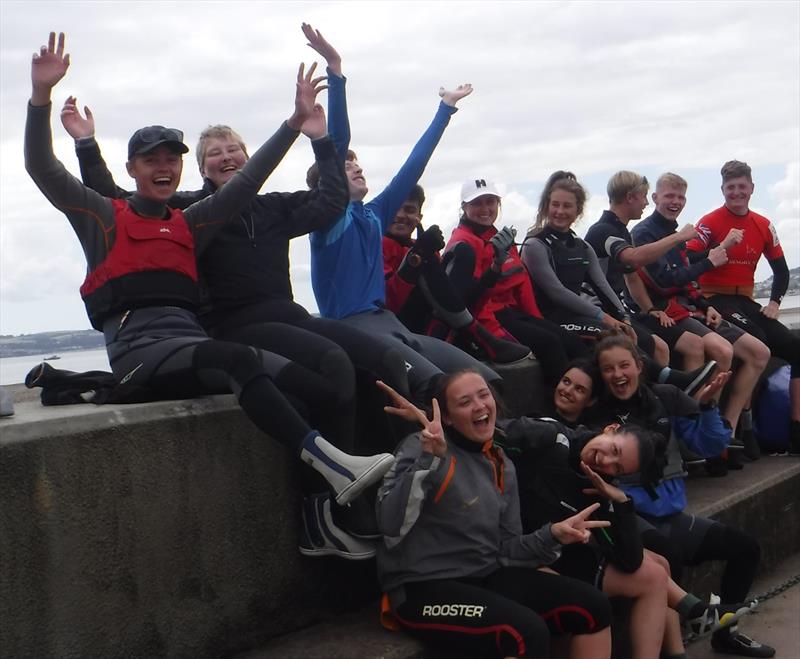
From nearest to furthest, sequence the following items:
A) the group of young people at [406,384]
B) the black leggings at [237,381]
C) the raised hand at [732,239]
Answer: the black leggings at [237,381] < the group of young people at [406,384] < the raised hand at [732,239]

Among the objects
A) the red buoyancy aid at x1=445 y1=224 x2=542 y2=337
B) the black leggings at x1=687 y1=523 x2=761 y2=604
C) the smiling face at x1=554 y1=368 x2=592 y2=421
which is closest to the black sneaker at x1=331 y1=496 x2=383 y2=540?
the smiling face at x1=554 y1=368 x2=592 y2=421

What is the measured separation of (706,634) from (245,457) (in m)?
2.41

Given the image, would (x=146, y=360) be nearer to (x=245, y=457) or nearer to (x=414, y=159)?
(x=245, y=457)

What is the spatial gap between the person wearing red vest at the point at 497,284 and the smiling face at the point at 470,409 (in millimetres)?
1907

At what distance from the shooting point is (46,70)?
3.88 m

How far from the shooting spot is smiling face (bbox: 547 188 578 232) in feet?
21.1

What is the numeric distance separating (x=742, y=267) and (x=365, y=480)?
477cm

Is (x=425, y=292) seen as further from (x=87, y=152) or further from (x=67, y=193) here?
(x=67, y=193)

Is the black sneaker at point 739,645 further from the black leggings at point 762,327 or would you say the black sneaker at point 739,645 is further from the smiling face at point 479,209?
the black leggings at point 762,327

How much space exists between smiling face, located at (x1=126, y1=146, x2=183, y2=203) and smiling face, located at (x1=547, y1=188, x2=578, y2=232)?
2.83 meters

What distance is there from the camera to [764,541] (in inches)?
242

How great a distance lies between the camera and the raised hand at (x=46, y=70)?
3.84 meters

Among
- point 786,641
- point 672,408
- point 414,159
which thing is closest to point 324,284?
point 414,159

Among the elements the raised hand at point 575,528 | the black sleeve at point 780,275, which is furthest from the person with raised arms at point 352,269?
the black sleeve at point 780,275
